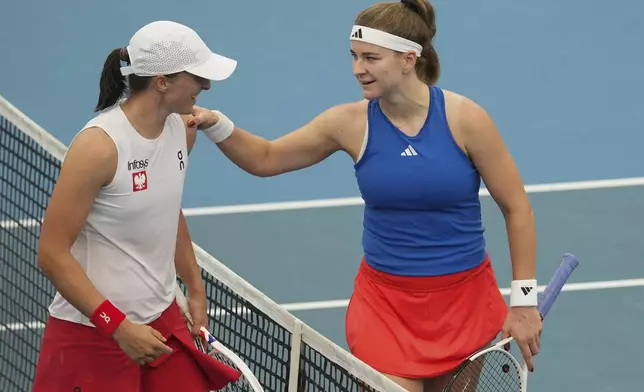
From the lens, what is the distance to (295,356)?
4316mm

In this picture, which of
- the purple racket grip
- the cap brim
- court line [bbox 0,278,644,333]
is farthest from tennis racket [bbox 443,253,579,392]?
court line [bbox 0,278,644,333]

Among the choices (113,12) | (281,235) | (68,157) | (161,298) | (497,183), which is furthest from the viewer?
(113,12)

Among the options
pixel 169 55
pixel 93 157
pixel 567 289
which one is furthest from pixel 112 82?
pixel 567 289

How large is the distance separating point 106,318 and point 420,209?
1.19 metres

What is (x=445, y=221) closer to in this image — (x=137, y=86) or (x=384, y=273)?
(x=384, y=273)

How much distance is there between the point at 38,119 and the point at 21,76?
62cm

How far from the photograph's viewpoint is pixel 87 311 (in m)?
3.93

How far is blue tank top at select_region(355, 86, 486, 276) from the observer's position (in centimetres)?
457

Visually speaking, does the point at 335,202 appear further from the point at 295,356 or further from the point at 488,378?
the point at 295,356

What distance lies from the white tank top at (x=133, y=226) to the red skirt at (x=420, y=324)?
79cm

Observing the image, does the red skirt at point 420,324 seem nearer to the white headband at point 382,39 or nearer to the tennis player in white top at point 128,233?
the tennis player in white top at point 128,233

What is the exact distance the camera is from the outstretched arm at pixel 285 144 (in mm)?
4793

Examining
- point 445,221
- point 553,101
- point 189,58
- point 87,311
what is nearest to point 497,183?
point 445,221

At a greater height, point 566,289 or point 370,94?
point 370,94
